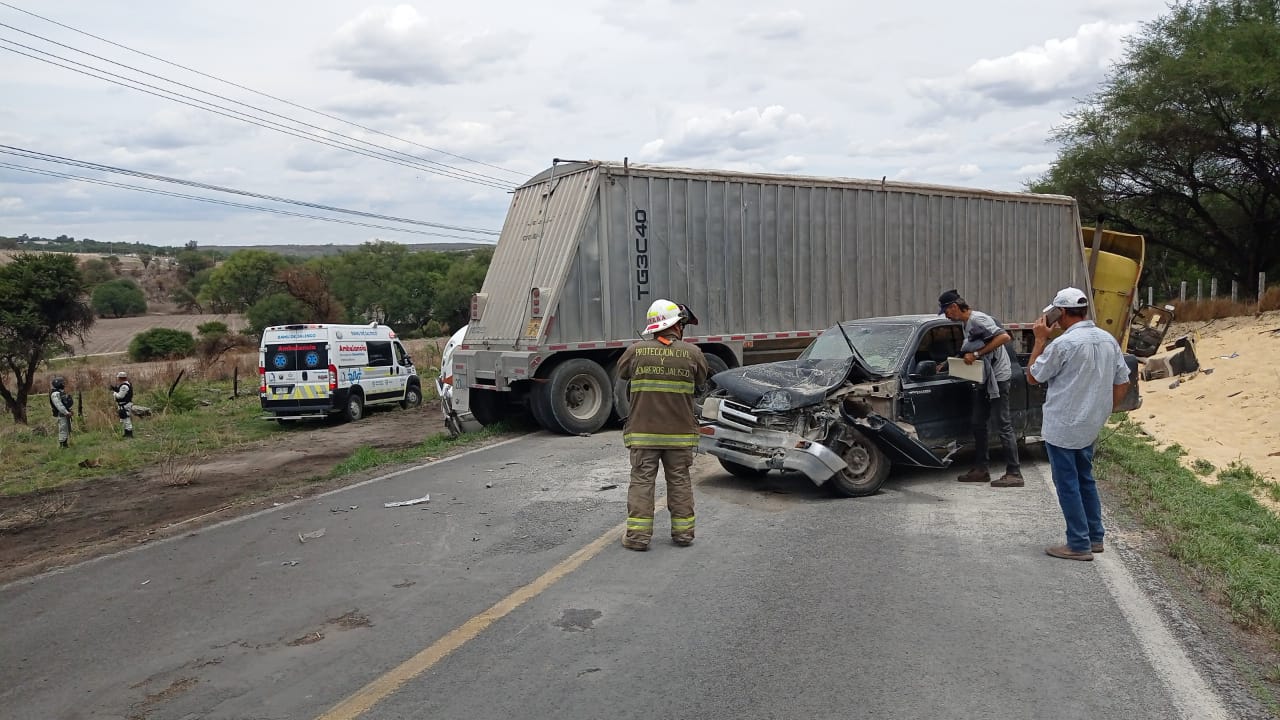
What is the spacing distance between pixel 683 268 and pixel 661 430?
7.90 m

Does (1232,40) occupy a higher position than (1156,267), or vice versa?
(1232,40)

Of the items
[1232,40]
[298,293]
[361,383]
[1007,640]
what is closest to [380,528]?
[1007,640]

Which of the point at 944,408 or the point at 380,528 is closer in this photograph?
the point at 380,528

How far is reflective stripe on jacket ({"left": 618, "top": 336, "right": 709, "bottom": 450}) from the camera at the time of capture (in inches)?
265

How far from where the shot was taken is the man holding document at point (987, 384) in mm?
8805

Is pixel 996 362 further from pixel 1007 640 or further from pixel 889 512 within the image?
pixel 1007 640

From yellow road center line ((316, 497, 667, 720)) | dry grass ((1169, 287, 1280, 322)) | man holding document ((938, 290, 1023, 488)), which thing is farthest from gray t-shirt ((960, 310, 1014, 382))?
dry grass ((1169, 287, 1280, 322))

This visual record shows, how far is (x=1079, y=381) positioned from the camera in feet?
20.6

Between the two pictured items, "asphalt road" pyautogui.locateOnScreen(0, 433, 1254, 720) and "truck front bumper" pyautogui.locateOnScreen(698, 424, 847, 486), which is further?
"truck front bumper" pyautogui.locateOnScreen(698, 424, 847, 486)

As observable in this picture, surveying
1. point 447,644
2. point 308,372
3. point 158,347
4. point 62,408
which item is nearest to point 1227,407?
point 447,644

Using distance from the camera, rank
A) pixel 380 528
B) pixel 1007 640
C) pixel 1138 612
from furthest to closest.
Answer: pixel 380 528
pixel 1138 612
pixel 1007 640

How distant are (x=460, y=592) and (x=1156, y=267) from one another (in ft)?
168

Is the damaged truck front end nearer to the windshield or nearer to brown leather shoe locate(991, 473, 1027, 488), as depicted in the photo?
the windshield

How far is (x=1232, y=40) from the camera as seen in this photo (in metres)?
28.4
